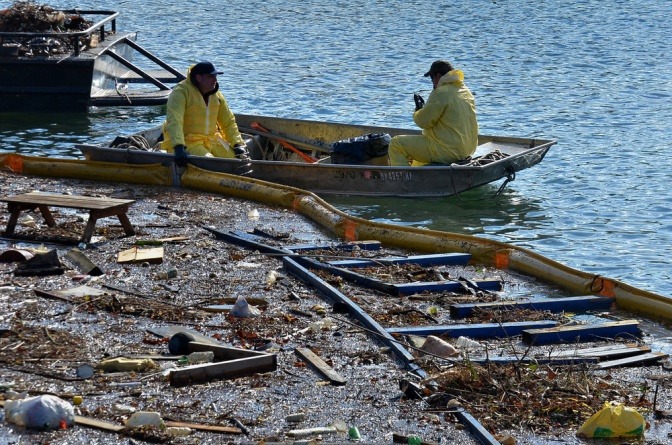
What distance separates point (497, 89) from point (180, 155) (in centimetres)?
1221

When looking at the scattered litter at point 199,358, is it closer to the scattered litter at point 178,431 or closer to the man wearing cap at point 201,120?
the scattered litter at point 178,431

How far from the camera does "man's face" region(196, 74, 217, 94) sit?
1327 centimetres

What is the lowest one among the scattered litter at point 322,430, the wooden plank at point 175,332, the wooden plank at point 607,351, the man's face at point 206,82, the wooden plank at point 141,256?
the wooden plank at point 141,256

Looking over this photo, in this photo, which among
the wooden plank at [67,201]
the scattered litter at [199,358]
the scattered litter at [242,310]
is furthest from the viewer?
the wooden plank at [67,201]

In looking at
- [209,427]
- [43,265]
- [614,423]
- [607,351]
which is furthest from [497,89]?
[209,427]

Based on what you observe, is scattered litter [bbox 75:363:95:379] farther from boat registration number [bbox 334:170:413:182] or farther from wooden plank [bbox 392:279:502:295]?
boat registration number [bbox 334:170:413:182]

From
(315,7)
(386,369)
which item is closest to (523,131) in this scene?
Result: (386,369)

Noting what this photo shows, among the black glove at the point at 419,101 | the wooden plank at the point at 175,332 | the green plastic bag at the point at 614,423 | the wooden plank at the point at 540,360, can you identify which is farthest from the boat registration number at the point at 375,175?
the green plastic bag at the point at 614,423

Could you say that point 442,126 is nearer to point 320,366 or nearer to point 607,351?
point 607,351

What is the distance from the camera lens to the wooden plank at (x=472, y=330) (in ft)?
25.7

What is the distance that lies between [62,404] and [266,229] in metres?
5.28

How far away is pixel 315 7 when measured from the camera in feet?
124

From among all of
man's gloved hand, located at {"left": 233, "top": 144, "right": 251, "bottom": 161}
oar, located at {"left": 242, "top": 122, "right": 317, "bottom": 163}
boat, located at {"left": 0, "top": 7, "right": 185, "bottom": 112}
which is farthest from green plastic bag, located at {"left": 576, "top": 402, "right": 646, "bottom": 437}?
boat, located at {"left": 0, "top": 7, "right": 185, "bottom": 112}

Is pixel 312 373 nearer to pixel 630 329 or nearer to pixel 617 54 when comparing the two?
pixel 630 329
